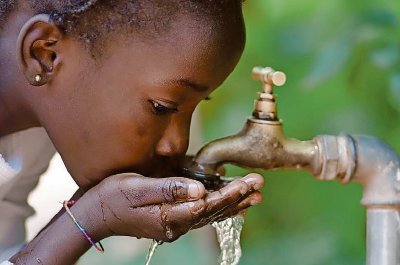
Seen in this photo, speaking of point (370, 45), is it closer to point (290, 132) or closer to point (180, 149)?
point (290, 132)

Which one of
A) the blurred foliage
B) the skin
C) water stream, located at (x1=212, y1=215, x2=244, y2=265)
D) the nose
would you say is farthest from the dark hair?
the blurred foliage

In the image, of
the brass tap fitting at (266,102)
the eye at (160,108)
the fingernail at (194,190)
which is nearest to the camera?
the fingernail at (194,190)

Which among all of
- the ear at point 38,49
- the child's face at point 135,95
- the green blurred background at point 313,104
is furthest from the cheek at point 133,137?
the green blurred background at point 313,104

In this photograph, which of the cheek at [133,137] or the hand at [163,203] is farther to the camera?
the cheek at [133,137]

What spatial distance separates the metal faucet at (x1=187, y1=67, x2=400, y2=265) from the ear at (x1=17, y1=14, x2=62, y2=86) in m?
0.22

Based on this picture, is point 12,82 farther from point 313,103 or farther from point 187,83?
point 313,103

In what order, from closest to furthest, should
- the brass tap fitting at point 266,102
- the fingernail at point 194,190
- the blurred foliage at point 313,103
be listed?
the fingernail at point 194,190
the brass tap fitting at point 266,102
the blurred foliage at point 313,103

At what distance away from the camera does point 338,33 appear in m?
1.63

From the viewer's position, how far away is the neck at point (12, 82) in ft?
3.52

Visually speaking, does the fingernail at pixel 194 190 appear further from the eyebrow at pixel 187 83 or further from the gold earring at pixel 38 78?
the gold earring at pixel 38 78

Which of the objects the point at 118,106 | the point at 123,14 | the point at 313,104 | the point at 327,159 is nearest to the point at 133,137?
the point at 118,106

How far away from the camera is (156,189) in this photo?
0.94m

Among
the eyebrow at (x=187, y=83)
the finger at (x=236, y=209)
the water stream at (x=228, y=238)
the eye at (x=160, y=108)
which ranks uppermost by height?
the eyebrow at (x=187, y=83)

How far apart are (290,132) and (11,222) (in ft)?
1.98
